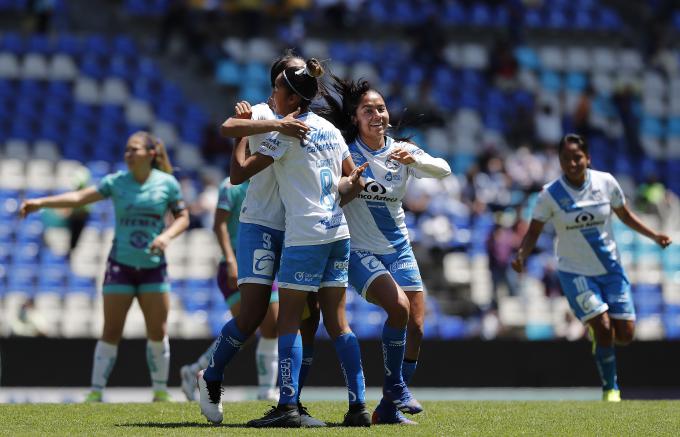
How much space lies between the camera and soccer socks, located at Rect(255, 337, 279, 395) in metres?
10.5

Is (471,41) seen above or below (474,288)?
above

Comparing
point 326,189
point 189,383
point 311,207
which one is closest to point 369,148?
point 326,189

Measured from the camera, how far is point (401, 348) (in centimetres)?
780

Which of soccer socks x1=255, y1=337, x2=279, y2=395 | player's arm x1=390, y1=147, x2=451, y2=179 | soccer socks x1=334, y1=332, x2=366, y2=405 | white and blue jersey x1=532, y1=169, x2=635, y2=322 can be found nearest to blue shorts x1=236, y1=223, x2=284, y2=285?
soccer socks x1=334, y1=332, x2=366, y2=405

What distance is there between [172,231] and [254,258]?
2.46 metres

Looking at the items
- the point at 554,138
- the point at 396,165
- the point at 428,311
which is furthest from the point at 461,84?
the point at 396,165

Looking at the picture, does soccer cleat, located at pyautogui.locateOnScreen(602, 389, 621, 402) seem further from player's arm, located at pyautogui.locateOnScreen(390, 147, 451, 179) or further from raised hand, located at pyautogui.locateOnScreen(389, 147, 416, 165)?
raised hand, located at pyautogui.locateOnScreen(389, 147, 416, 165)

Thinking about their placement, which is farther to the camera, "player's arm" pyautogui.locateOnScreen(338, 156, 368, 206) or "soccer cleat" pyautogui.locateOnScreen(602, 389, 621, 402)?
"soccer cleat" pyautogui.locateOnScreen(602, 389, 621, 402)

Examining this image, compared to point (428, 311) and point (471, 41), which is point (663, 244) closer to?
point (428, 311)

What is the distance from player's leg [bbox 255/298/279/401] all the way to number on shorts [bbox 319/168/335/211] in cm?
312

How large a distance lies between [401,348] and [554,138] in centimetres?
1525

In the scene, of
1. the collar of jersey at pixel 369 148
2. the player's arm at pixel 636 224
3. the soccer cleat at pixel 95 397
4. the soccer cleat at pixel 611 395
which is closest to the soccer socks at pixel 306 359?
the collar of jersey at pixel 369 148

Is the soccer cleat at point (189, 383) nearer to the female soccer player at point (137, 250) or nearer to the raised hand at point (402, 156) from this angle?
the female soccer player at point (137, 250)

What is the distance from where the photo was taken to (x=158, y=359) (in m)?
10.4
